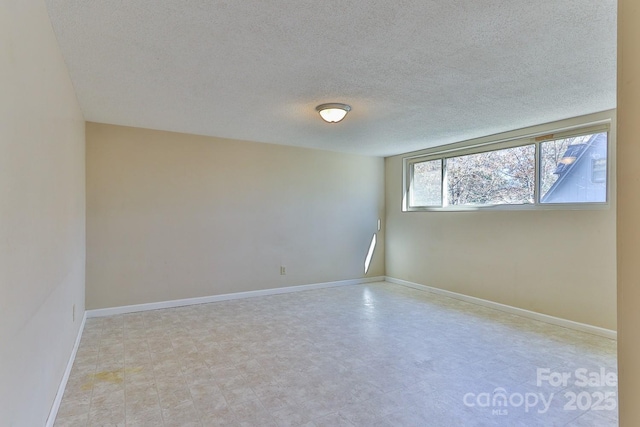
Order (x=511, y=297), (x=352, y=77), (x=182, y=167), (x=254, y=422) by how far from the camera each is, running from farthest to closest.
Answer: (x=182, y=167) < (x=511, y=297) < (x=352, y=77) < (x=254, y=422)

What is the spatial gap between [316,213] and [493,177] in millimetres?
2675

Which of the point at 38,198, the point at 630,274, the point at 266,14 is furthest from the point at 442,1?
the point at 38,198

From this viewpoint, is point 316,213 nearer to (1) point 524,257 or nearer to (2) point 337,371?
(1) point 524,257

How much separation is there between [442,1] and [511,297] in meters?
3.78

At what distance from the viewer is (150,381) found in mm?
2486

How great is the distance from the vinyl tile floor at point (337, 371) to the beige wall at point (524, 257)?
1.07 ft

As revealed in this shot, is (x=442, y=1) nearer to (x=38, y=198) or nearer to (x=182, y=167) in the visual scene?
(x=38, y=198)

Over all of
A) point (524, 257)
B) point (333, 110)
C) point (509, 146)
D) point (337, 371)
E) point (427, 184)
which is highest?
point (333, 110)

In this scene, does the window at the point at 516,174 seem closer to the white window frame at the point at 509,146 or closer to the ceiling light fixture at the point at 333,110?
the white window frame at the point at 509,146

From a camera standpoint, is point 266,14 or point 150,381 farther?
point 150,381

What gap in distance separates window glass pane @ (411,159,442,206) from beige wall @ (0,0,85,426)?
4774mm

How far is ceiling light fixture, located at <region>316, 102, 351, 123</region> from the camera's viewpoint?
328 cm

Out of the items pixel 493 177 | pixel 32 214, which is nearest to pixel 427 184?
pixel 493 177

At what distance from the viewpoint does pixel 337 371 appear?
265 centimetres
